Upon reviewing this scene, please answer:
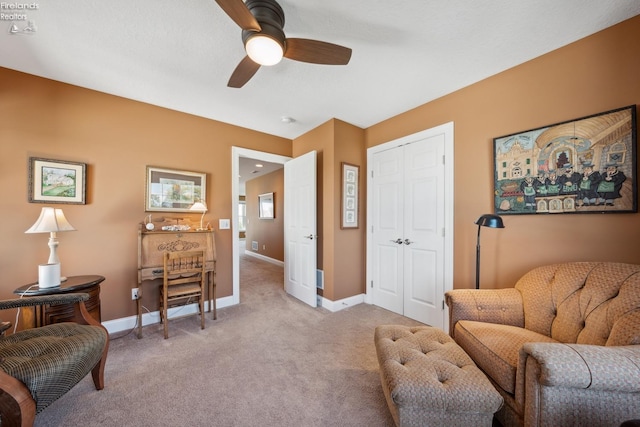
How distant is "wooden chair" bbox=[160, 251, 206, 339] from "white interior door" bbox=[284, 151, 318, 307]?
1353 millimetres

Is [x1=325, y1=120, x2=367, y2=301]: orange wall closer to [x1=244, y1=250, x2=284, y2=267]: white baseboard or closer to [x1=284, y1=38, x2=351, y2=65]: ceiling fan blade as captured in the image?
[x1=284, y1=38, x2=351, y2=65]: ceiling fan blade

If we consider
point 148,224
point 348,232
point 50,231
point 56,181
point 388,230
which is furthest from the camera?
point 348,232

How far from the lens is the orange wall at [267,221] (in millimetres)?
6031

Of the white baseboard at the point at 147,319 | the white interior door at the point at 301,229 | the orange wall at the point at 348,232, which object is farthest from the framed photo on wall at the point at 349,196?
the white baseboard at the point at 147,319

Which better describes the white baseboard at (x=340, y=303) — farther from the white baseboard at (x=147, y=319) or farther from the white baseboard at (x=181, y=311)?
the white baseboard at (x=147, y=319)

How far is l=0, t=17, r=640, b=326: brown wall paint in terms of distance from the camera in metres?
1.69

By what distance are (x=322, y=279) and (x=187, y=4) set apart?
10.1 feet

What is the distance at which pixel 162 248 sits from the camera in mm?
2574

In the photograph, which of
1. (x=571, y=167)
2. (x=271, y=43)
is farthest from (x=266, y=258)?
(x=571, y=167)

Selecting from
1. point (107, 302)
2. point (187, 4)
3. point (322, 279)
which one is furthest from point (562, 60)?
point (107, 302)

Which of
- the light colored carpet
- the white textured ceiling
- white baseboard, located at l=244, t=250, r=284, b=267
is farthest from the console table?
white baseboard, located at l=244, t=250, r=284, b=267

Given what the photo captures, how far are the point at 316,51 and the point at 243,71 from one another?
60 cm

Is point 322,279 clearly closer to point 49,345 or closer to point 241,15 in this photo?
point 49,345

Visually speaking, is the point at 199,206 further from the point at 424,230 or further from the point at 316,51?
the point at 424,230
